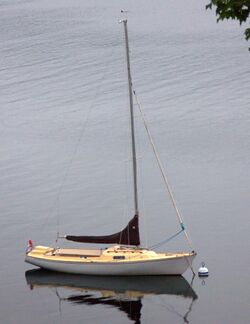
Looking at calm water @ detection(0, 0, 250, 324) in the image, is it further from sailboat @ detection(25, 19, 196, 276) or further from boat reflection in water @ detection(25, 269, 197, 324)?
sailboat @ detection(25, 19, 196, 276)

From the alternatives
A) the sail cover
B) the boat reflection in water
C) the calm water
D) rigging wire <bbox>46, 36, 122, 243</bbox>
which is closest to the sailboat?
the sail cover

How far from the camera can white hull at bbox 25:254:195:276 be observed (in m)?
49.2

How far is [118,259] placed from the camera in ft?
163

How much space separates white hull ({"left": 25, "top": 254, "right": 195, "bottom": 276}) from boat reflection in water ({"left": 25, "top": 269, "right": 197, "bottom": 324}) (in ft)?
1.09

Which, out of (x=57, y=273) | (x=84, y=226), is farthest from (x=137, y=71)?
(x=57, y=273)

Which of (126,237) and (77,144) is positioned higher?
(77,144)

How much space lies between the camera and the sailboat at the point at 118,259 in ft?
162

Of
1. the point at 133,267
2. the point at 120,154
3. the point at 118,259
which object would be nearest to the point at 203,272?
the point at 133,267

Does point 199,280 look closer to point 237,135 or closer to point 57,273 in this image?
point 57,273

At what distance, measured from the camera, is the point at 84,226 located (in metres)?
59.5

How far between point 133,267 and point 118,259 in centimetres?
99

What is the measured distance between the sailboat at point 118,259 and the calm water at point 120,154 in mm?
693

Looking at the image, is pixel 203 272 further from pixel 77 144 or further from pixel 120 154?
pixel 77 144

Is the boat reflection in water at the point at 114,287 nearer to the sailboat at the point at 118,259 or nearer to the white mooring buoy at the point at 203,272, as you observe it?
the sailboat at the point at 118,259
